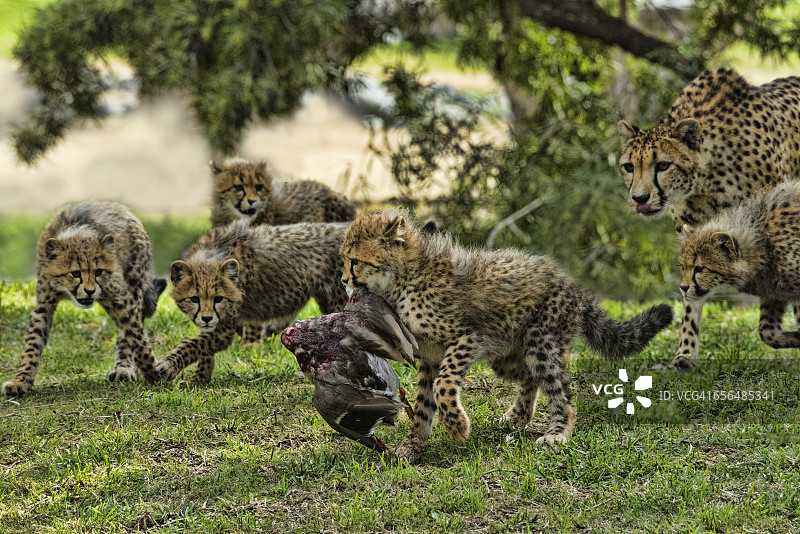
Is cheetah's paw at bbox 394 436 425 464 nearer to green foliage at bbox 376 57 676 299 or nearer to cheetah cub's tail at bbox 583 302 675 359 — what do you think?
cheetah cub's tail at bbox 583 302 675 359

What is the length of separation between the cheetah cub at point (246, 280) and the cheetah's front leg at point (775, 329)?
2.59m

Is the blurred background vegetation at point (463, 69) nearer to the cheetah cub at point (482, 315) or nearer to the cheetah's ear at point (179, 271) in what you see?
the cheetah's ear at point (179, 271)

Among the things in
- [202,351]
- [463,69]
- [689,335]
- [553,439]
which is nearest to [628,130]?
[689,335]

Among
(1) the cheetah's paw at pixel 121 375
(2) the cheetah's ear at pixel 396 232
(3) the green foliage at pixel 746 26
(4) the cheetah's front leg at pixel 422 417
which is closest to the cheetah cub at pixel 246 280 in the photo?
(1) the cheetah's paw at pixel 121 375

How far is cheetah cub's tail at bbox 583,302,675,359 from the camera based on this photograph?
4504 millimetres

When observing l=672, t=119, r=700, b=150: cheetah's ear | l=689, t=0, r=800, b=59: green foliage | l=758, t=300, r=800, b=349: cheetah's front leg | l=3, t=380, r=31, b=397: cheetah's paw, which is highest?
l=689, t=0, r=800, b=59: green foliage

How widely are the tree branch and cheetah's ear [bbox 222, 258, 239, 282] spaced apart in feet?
19.2

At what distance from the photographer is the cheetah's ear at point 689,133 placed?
5430 millimetres

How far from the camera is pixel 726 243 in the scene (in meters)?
4.97

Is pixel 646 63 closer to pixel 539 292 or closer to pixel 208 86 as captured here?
pixel 208 86

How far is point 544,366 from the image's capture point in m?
4.27

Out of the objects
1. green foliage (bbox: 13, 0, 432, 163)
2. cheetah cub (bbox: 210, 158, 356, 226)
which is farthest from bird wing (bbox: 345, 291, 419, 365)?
green foliage (bbox: 13, 0, 432, 163)

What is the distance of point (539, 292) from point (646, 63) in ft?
25.1
